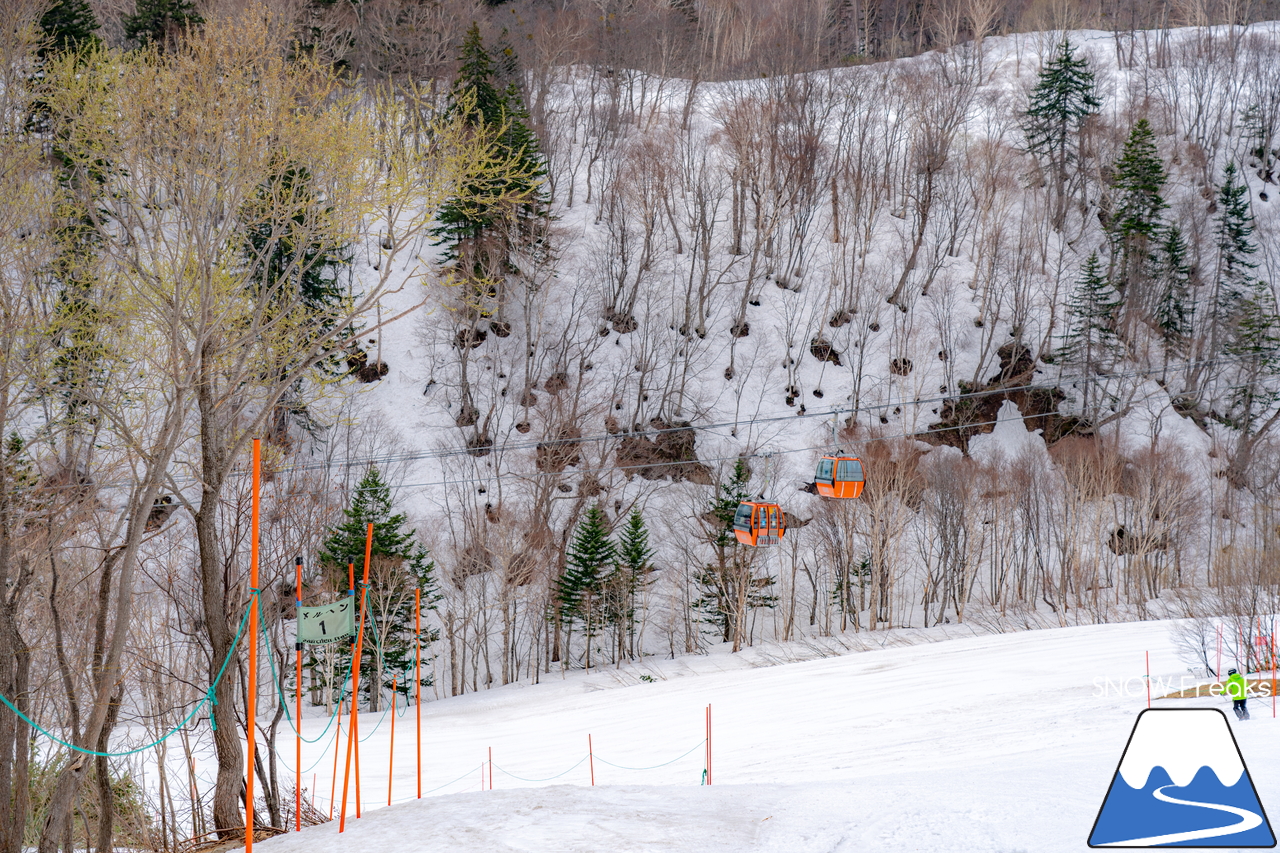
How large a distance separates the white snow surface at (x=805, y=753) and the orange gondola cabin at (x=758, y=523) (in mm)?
4138

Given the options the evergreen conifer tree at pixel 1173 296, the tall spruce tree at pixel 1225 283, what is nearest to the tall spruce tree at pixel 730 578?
the tall spruce tree at pixel 1225 283

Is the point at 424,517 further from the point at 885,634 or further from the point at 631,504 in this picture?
the point at 885,634

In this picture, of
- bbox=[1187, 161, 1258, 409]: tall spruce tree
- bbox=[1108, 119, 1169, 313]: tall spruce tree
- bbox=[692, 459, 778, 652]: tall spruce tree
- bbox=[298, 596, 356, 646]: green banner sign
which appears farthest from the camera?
bbox=[1108, 119, 1169, 313]: tall spruce tree

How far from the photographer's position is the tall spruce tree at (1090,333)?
132ft

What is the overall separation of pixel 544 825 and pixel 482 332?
33326mm

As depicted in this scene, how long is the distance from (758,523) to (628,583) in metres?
11.9

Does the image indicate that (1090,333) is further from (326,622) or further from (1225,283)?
(326,622)

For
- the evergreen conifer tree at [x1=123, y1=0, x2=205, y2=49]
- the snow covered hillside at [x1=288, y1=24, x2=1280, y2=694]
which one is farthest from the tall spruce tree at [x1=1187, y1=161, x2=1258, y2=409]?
the evergreen conifer tree at [x1=123, y1=0, x2=205, y2=49]

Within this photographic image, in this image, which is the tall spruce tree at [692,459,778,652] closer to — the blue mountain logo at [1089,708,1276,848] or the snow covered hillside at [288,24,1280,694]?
the snow covered hillside at [288,24,1280,694]

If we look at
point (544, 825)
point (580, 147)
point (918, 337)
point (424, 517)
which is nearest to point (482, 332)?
point (424, 517)

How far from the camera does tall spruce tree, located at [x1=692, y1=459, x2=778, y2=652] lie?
31094mm

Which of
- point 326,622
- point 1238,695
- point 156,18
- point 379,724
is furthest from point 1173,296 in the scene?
point 156,18

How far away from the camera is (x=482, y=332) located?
130 ft

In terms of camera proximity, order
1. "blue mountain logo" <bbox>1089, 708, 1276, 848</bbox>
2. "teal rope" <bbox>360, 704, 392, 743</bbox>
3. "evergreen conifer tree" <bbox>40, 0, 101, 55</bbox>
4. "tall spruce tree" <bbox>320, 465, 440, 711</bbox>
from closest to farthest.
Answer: "blue mountain logo" <bbox>1089, 708, 1276, 848</bbox> → "teal rope" <bbox>360, 704, 392, 743</bbox> → "tall spruce tree" <bbox>320, 465, 440, 711</bbox> → "evergreen conifer tree" <bbox>40, 0, 101, 55</bbox>
